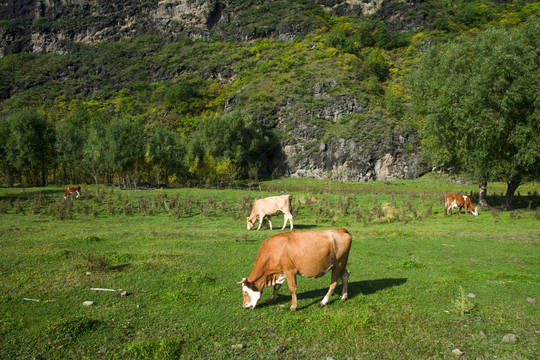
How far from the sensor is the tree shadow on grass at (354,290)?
8.14m

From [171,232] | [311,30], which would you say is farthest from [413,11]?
[171,232]

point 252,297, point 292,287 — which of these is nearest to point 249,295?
point 252,297

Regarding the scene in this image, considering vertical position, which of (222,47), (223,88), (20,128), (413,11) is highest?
(413,11)

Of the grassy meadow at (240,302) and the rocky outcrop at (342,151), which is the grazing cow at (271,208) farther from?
the rocky outcrop at (342,151)

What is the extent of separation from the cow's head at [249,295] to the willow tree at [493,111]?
2250 cm

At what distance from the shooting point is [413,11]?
4855 inches

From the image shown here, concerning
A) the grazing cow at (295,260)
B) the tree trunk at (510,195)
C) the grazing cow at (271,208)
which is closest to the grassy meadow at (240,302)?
the grazing cow at (295,260)

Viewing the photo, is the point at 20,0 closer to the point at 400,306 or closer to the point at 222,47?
the point at 222,47

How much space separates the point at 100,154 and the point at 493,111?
43.4 meters

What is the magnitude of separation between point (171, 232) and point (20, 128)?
43845 mm

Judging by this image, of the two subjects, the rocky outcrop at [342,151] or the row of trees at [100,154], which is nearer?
the row of trees at [100,154]

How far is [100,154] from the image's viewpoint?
145 ft

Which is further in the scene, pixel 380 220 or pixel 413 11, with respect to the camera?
pixel 413 11

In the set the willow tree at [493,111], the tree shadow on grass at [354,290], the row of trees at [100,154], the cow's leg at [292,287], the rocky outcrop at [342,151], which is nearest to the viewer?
the cow's leg at [292,287]
